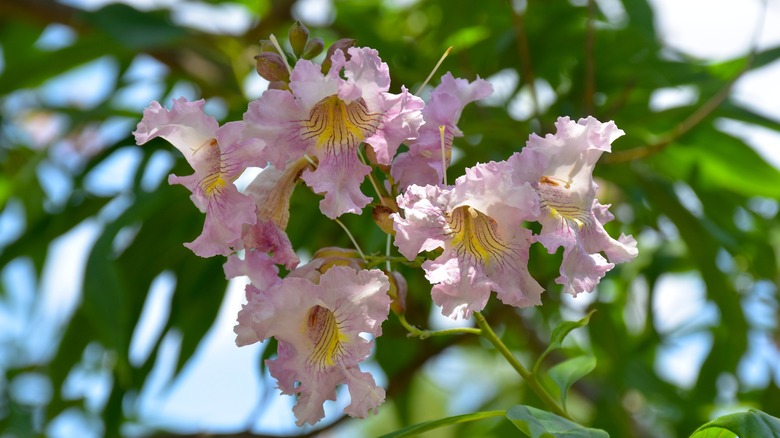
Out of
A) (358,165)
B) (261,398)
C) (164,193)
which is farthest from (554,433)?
(164,193)

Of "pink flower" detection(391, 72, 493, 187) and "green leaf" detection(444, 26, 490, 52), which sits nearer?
"pink flower" detection(391, 72, 493, 187)

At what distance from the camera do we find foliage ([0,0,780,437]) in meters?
1.25

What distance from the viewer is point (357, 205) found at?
1.90 feet

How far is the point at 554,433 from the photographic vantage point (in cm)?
55

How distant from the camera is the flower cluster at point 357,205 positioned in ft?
1.85

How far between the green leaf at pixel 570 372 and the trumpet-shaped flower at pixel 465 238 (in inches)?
6.7

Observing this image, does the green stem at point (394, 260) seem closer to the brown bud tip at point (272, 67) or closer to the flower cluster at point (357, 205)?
the flower cluster at point (357, 205)

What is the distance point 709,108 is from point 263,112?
0.75m

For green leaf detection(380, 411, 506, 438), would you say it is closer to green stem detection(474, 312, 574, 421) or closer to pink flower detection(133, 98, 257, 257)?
green stem detection(474, 312, 574, 421)

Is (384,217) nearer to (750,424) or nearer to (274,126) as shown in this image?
(274,126)

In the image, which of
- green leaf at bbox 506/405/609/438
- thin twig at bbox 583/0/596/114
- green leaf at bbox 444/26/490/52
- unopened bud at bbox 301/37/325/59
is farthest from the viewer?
green leaf at bbox 444/26/490/52

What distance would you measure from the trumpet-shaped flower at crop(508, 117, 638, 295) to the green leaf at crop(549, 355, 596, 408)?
0.15 metres

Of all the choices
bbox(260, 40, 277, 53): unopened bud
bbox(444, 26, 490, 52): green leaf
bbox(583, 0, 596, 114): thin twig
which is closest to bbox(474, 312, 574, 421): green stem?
bbox(260, 40, 277, 53): unopened bud

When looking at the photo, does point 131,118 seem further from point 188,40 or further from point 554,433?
point 554,433
